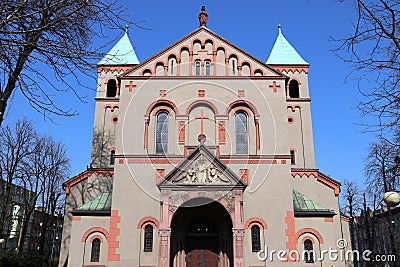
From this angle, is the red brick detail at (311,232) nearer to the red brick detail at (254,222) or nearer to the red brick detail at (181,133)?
the red brick detail at (254,222)

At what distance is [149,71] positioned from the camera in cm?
2330

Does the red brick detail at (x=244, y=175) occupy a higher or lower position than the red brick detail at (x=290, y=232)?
higher

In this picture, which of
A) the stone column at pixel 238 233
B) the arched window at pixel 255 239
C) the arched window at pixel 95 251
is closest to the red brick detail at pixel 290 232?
the arched window at pixel 255 239

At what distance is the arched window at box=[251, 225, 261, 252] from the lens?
19.7m

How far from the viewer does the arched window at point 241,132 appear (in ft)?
71.3

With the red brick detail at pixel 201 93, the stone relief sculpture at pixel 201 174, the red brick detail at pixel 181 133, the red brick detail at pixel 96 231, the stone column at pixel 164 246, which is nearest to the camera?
the stone column at pixel 164 246

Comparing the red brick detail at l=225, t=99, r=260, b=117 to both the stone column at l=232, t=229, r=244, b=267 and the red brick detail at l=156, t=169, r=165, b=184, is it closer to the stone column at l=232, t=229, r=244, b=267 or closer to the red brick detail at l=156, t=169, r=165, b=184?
the red brick detail at l=156, t=169, r=165, b=184

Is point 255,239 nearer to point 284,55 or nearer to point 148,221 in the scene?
point 148,221

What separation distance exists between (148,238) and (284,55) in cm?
1805

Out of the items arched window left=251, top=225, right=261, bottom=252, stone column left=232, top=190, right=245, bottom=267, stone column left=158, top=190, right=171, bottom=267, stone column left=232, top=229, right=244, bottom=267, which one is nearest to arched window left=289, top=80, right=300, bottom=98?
stone column left=232, top=190, right=245, bottom=267

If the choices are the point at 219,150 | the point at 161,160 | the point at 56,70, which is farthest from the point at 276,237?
the point at 56,70

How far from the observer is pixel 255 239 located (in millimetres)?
19922

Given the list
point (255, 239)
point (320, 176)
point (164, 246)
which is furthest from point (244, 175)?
point (320, 176)

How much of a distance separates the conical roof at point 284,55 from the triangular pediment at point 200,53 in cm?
641
